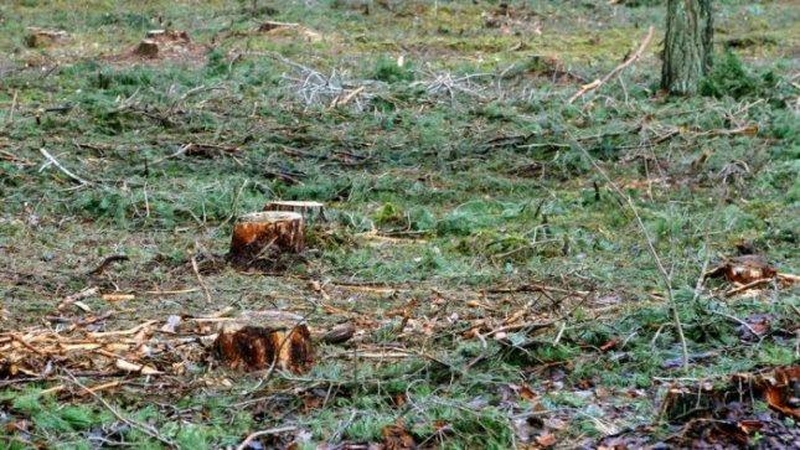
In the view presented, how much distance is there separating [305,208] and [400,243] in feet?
2.51

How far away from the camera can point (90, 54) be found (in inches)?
625

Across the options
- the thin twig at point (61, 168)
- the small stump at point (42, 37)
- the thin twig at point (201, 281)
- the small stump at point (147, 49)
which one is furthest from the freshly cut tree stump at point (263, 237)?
the small stump at point (42, 37)

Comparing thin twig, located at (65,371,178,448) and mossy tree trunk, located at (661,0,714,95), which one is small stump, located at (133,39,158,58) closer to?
mossy tree trunk, located at (661,0,714,95)

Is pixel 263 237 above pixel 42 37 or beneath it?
above

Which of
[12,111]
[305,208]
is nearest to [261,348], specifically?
[305,208]

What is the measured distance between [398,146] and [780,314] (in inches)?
216

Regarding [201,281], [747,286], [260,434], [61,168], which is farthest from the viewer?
[61,168]

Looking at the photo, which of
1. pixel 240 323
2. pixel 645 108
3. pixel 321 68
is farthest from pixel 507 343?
pixel 321 68

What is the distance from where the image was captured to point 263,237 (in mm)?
7742

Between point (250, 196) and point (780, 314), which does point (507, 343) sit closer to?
point (780, 314)

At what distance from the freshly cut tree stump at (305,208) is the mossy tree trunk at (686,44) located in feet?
20.2

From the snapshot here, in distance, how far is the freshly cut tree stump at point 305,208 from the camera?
27.9 ft

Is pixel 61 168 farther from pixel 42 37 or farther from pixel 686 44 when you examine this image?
pixel 42 37

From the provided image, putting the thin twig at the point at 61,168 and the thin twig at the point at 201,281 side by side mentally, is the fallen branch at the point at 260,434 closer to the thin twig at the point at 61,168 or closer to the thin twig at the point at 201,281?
the thin twig at the point at 201,281
